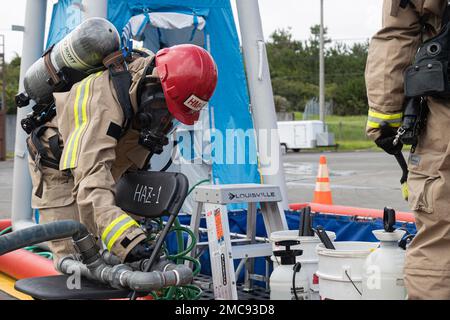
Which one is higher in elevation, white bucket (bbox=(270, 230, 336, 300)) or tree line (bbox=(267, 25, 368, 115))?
tree line (bbox=(267, 25, 368, 115))

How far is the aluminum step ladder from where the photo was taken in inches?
159

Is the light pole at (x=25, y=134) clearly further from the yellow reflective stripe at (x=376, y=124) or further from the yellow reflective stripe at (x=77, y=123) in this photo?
the yellow reflective stripe at (x=376, y=124)

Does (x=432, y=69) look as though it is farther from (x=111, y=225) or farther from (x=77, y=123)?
(x=77, y=123)

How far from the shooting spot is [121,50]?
3.98 meters

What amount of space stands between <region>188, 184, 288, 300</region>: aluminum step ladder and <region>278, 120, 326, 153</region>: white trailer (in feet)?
92.7

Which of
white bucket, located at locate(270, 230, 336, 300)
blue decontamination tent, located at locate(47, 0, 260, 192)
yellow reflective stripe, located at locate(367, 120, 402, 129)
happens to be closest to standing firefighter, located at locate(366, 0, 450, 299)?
yellow reflective stripe, located at locate(367, 120, 402, 129)

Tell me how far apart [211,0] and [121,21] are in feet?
3.20

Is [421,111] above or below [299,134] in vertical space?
below

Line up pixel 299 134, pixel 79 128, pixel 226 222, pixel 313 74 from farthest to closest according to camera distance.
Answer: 1. pixel 313 74
2. pixel 299 134
3. pixel 226 222
4. pixel 79 128

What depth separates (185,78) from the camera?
3.62 m

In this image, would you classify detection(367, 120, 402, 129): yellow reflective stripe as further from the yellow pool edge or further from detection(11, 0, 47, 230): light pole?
detection(11, 0, 47, 230): light pole

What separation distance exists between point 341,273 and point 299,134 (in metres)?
29.8

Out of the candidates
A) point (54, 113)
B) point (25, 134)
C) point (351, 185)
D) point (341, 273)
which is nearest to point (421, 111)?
point (341, 273)
